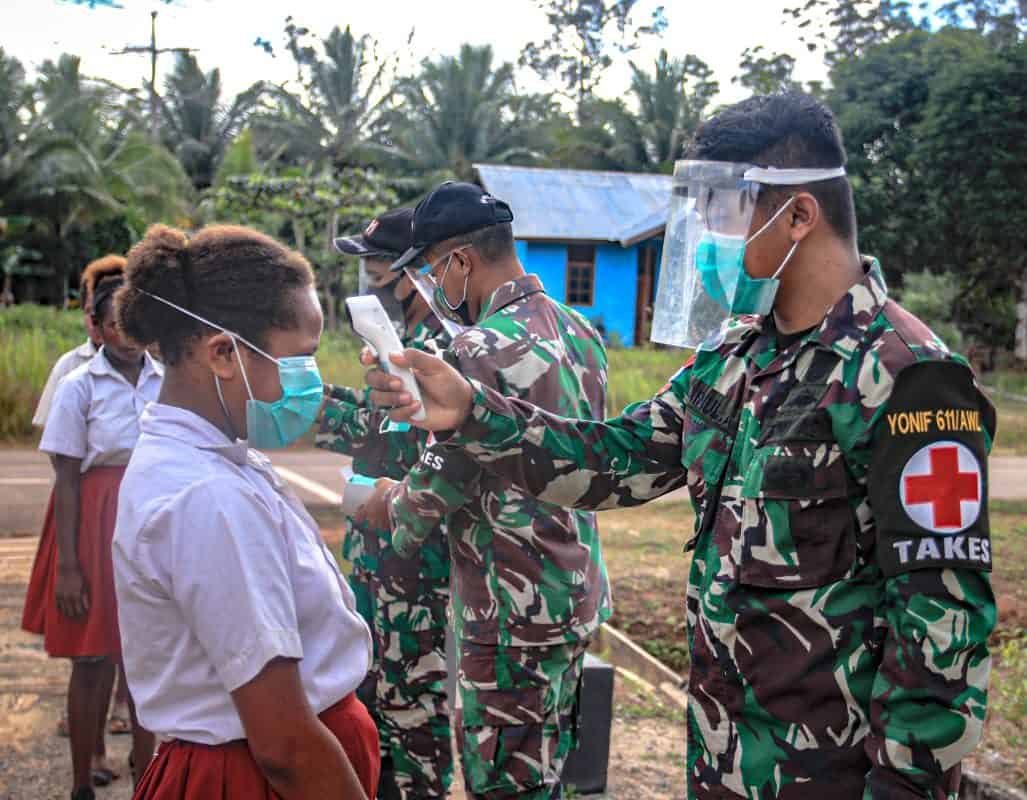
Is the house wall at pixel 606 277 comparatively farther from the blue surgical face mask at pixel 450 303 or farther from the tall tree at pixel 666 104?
the blue surgical face mask at pixel 450 303

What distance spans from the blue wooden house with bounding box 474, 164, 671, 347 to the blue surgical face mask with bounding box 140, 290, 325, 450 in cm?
2374

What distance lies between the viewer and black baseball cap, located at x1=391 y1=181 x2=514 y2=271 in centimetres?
323

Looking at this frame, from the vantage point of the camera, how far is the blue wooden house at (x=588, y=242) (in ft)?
87.1

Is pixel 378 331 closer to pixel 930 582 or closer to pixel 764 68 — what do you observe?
pixel 930 582

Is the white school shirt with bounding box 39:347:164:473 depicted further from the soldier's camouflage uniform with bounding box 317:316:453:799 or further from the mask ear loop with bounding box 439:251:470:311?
the mask ear loop with bounding box 439:251:470:311

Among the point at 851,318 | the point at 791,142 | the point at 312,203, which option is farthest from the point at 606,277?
the point at 851,318

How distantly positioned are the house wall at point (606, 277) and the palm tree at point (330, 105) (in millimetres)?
8810

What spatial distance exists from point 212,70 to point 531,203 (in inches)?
603

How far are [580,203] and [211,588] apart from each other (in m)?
26.6

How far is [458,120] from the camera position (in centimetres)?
3538

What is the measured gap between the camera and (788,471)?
6.27 feet

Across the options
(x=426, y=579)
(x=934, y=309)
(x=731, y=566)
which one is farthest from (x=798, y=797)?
(x=934, y=309)

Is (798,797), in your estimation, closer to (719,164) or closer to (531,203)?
(719,164)

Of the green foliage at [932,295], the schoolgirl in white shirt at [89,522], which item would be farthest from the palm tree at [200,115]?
the schoolgirl in white shirt at [89,522]
